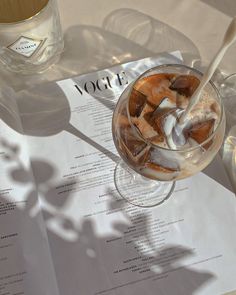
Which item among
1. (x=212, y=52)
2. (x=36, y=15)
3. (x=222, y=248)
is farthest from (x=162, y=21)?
(x=222, y=248)

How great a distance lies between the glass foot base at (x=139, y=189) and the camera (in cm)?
58

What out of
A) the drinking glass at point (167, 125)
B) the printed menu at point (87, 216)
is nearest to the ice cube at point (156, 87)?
the drinking glass at point (167, 125)

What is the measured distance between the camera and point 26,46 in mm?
586

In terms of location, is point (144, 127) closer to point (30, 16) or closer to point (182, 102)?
point (182, 102)

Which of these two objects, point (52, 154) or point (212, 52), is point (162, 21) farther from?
point (52, 154)

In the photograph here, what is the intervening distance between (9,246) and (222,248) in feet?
0.80

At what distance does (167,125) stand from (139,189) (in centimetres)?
15

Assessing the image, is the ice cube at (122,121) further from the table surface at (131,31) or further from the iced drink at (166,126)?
the table surface at (131,31)

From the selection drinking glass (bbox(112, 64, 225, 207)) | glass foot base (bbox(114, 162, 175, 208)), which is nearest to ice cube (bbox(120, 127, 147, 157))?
drinking glass (bbox(112, 64, 225, 207))

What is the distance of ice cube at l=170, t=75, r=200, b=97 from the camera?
0.50 m

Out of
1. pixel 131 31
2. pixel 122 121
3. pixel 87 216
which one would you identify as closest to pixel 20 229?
pixel 87 216

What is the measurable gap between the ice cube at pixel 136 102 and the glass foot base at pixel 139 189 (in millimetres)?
124

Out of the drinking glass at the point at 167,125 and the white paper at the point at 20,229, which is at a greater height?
the drinking glass at the point at 167,125

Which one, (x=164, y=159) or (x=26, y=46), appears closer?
(x=164, y=159)
